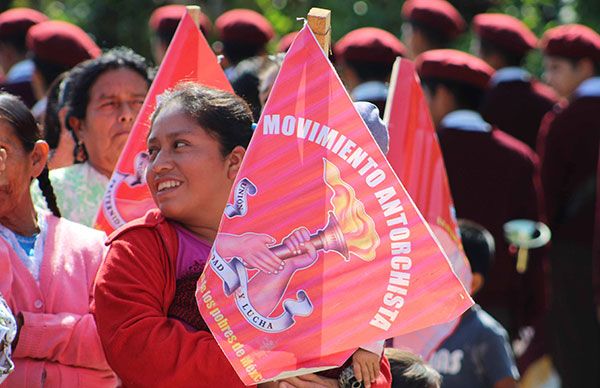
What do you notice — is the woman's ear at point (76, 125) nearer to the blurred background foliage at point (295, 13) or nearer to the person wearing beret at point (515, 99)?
the person wearing beret at point (515, 99)

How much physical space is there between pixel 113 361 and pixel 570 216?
225 inches

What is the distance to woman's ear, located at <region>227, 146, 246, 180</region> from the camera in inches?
151

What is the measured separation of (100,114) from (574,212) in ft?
14.2

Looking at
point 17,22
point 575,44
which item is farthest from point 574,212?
point 17,22

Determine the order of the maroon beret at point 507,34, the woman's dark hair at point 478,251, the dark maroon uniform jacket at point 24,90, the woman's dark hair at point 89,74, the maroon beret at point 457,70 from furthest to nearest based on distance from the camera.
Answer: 1. the maroon beret at point 507,34
2. the dark maroon uniform jacket at point 24,90
3. the maroon beret at point 457,70
4. the woman's dark hair at point 478,251
5. the woman's dark hair at point 89,74

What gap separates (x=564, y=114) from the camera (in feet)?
28.0

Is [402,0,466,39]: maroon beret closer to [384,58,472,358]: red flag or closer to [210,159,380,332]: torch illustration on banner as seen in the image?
[384,58,472,358]: red flag

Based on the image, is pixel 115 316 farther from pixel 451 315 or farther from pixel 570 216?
pixel 570 216

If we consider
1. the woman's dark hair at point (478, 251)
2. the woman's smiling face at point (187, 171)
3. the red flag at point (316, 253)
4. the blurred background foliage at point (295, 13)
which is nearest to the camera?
the red flag at point (316, 253)

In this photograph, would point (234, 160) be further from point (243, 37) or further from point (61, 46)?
point (243, 37)

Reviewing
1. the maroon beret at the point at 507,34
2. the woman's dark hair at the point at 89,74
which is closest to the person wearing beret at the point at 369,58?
the maroon beret at the point at 507,34

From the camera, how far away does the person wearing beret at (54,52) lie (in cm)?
761

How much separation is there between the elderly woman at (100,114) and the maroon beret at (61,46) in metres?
2.24

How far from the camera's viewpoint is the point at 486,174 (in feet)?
25.0
